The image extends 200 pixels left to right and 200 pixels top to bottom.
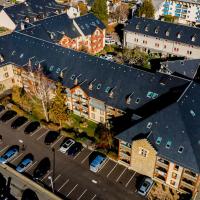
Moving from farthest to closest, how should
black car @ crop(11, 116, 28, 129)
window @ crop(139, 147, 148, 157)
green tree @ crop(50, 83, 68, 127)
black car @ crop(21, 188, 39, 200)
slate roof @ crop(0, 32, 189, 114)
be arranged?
black car @ crop(11, 116, 28, 129), green tree @ crop(50, 83, 68, 127), slate roof @ crop(0, 32, 189, 114), black car @ crop(21, 188, 39, 200), window @ crop(139, 147, 148, 157)

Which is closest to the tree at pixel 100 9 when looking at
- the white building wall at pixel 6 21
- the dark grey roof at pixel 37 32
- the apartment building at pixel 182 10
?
the apartment building at pixel 182 10

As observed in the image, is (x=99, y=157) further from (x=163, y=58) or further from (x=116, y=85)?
(x=163, y=58)

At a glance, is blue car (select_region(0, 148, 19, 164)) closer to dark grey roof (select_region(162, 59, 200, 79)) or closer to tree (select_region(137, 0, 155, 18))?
dark grey roof (select_region(162, 59, 200, 79))

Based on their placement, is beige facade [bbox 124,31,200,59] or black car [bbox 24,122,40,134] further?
beige facade [bbox 124,31,200,59]

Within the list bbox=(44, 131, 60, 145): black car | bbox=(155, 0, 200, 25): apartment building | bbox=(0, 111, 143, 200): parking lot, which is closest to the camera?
bbox=(0, 111, 143, 200): parking lot

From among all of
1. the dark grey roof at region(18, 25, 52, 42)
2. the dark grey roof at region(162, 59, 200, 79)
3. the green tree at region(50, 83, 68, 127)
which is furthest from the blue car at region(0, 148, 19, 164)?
the dark grey roof at region(162, 59, 200, 79)

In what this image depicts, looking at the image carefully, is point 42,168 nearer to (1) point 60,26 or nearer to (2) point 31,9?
(1) point 60,26

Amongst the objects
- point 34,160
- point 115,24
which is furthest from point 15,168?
point 115,24
